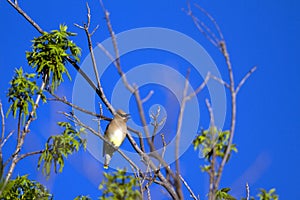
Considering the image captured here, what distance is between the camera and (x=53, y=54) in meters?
7.12

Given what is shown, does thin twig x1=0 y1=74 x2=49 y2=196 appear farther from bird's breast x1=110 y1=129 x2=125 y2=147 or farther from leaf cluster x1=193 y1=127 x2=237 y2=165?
bird's breast x1=110 y1=129 x2=125 y2=147

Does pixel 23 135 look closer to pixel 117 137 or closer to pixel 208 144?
pixel 208 144

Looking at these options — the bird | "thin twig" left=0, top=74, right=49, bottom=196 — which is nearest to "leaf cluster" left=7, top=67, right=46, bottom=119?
"thin twig" left=0, top=74, right=49, bottom=196

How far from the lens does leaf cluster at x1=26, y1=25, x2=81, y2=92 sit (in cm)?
701

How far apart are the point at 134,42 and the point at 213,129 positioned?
4.25 m

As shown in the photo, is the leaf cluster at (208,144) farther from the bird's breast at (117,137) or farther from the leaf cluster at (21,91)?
the bird's breast at (117,137)

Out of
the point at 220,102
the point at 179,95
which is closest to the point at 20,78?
the point at 220,102

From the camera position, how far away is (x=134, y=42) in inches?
298

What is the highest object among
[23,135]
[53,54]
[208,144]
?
[53,54]

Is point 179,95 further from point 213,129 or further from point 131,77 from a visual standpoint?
point 131,77

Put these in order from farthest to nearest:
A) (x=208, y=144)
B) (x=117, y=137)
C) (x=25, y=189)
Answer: (x=117, y=137) → (x=25, y=189) → (x=208, y=144)

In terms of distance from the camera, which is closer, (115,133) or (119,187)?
(119,187)

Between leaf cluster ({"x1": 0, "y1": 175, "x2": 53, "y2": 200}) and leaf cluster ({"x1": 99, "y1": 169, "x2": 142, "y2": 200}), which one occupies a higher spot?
leaf cluster ({"x1": 0, "y1": 175, "x2": 53, "y2": 200})

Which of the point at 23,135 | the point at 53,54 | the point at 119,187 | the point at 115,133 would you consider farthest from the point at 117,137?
the point at 119,187
